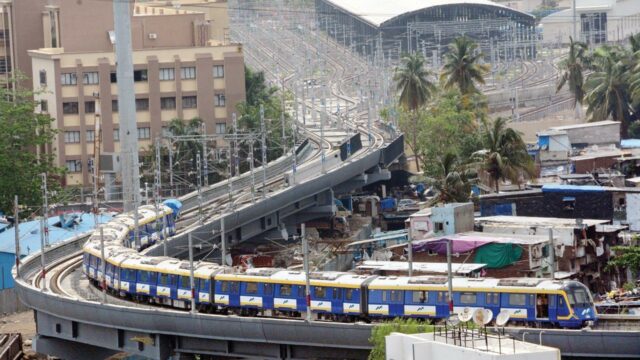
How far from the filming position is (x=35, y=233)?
89.8 m

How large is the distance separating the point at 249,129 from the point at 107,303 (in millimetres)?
53559

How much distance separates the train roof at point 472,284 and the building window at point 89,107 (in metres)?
65.3

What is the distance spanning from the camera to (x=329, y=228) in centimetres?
9969

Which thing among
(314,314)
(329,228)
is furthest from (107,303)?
(329,228)

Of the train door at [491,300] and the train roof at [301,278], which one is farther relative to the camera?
the train roof at [301,278]

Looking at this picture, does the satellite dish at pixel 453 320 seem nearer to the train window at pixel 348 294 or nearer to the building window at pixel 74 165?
the train window at pixel 348 294

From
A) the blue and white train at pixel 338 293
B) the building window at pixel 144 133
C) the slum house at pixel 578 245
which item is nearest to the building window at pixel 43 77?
the building window at pixel 144 133

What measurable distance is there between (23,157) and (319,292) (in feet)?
164

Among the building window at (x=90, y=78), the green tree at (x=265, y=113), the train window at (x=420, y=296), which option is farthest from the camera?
the building window at (x=90, y=78)

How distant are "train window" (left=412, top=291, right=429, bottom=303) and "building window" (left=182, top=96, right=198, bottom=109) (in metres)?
66.6

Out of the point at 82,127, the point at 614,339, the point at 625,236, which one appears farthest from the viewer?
the point at 82,127

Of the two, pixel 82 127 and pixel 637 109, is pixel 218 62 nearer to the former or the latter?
pixel 82 127

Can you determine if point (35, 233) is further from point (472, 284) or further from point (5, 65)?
point (5, 65)

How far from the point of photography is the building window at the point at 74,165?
387 ft
